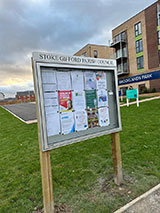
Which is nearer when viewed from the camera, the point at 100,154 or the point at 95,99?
the point at 95,99

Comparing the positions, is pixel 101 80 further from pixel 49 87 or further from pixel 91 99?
pixel 49 87

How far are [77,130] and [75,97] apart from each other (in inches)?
18.7

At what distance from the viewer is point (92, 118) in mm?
2328

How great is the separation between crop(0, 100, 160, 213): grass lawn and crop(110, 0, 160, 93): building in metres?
22.6

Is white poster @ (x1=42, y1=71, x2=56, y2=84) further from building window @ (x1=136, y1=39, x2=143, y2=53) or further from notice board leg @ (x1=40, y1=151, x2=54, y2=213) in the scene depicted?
building window @ (x1=136, y1=39, x2=143, y2=53)

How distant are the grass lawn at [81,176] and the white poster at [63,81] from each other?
1670 millimetres

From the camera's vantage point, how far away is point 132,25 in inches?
1106

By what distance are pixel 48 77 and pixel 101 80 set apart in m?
0.92

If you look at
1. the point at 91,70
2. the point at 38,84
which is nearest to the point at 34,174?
the point at 38,84

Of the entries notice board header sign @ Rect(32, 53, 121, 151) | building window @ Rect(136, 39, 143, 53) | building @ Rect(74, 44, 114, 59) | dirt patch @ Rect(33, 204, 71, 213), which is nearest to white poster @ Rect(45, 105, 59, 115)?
notice board header sign @ Rect(32, 53, 121, 151)

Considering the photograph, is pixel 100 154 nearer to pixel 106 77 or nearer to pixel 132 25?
pixel 106 77

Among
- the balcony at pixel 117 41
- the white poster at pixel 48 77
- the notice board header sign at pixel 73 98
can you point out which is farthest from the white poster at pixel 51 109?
the balcony at pixel 117 41

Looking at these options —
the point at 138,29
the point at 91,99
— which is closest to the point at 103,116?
the point at 91,99

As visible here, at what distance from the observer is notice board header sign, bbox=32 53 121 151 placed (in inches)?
72.0
